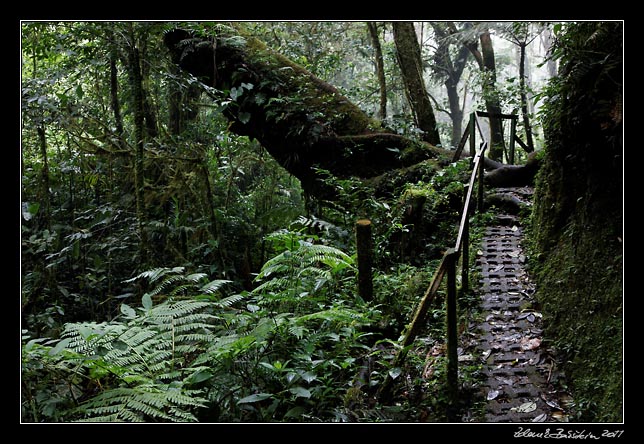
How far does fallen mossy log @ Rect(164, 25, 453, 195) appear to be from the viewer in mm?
8898

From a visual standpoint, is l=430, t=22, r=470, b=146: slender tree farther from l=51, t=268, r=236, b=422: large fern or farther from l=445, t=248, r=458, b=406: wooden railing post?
l=51, t=268, r=236, b=422: large fern

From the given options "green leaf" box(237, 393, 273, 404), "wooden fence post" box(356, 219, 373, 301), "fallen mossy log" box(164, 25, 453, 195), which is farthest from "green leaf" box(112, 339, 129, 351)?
"fallen mossy log" box(164, 25, 453, 195)

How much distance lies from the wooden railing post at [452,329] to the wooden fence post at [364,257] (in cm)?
141

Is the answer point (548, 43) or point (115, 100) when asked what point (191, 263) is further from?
point (548, 43)

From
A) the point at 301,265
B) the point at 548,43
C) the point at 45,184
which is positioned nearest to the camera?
the point at 301,265

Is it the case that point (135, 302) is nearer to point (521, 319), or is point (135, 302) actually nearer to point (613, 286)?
point (521, 319)

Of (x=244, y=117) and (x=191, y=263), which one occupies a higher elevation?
(x=244, y=117)

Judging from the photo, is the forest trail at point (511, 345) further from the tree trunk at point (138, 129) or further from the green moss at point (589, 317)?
the tree trunk at point (138, 129)

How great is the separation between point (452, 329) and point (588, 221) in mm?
1679

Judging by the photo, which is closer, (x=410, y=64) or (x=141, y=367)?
(x=141, y=367)

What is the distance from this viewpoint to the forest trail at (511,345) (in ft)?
11.4

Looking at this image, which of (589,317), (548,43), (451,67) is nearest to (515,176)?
(589,317)

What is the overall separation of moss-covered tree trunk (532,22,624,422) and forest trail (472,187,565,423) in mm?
163

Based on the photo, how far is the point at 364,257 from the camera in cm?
496
